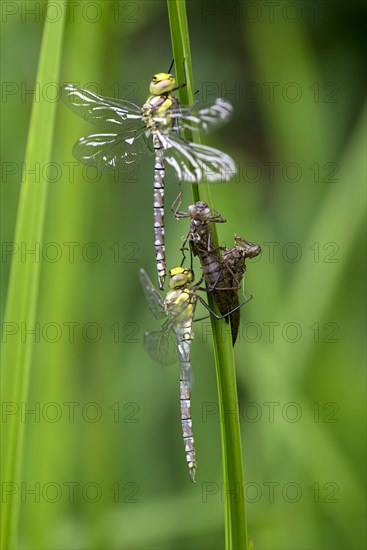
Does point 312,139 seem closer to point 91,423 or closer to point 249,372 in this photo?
point 249,372

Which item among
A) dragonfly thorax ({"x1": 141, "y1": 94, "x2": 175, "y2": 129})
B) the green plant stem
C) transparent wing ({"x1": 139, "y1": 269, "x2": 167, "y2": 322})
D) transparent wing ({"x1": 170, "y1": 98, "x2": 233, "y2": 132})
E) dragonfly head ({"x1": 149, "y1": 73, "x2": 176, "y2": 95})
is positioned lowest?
the green plant stem

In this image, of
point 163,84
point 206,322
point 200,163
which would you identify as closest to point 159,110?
point 163,84

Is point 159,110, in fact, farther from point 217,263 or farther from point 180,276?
point 217,263

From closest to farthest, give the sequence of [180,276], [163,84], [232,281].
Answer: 1. [232,281]
2. [180,276]
3. [163,84]

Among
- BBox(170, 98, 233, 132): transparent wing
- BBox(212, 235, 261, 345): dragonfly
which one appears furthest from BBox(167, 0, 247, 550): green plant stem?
BBox(170, 98, 233, 132): transparent wing

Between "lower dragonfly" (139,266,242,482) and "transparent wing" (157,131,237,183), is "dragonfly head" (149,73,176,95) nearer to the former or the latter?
"transparent wing" (157,131,237,183)

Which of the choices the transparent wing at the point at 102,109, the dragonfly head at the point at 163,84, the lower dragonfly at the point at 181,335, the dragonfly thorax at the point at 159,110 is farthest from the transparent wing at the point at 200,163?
the transparent wing at the point at 102,109

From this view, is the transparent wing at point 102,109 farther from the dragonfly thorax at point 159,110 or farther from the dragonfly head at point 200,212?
the dragonfly head at point 200,212
